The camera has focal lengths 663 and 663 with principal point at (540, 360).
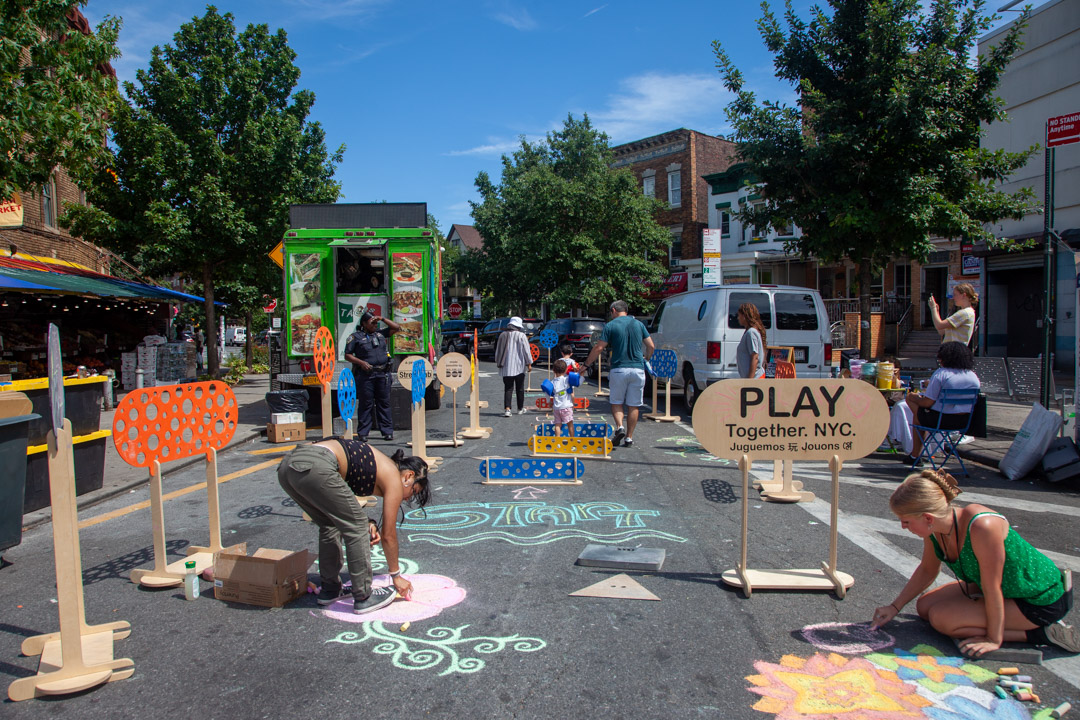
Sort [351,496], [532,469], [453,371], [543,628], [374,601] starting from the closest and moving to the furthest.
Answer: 1. [543,628]
2. [351,496]
3. [374,601]
4. [532,469]
5. [453,371]

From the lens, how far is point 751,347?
7617 mm

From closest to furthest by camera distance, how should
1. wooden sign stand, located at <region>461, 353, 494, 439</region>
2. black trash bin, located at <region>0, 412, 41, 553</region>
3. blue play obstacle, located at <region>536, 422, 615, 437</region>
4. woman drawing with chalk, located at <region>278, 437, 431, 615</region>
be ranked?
1. woman drawing with chalk, located at <region>278, 437, 431, 615</region>
2. black trash bin, located at <region>0, 412, 41, 553</region>
3. blue play obstacle, located at <region>536, 422, 615, 437</region>
4. wooden sign stand, located at <region>461, 353, 494, 439</region>

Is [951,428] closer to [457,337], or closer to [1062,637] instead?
[1062,637]

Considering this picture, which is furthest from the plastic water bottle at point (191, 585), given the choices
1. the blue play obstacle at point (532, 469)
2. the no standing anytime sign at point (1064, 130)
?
the no standing anytime sign at point (1064, 130)

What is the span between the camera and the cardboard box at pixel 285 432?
976cm

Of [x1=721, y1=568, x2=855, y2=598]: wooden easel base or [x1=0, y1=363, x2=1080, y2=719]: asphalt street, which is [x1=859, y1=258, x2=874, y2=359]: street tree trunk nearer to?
[x1=0, y1=363, x2=1080, y2=719]: asphalt street

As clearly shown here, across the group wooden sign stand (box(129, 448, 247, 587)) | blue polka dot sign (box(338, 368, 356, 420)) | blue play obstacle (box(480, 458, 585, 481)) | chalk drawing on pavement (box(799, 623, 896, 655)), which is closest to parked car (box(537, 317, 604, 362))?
blue play obstacle (box(480, 458, 585, 481))

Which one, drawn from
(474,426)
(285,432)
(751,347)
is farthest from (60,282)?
(751,347)

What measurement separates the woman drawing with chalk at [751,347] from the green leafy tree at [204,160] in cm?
1281

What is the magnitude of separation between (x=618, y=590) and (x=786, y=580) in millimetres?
1037

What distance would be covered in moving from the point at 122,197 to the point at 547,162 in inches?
864

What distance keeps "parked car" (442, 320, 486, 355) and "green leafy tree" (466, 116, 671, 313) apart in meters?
3.51

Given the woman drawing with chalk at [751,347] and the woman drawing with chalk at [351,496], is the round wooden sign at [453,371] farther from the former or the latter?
the woman drawing with chalk at [351,496]

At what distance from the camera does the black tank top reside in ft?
12.3
